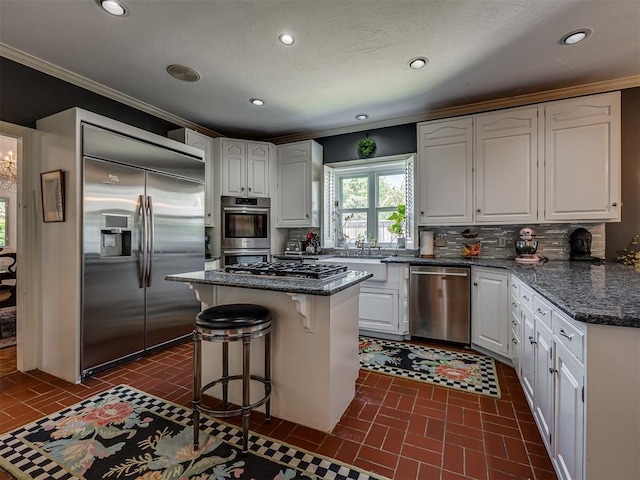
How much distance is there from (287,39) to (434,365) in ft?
9.87

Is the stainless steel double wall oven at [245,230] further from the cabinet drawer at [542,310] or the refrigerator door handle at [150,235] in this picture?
the cabinet drawer at [542,310]

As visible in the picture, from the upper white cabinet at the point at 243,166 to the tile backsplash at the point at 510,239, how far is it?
7.84ft

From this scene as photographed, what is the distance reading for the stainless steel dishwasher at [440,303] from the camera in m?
3.04

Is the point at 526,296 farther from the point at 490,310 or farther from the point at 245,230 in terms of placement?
the point at 245,230

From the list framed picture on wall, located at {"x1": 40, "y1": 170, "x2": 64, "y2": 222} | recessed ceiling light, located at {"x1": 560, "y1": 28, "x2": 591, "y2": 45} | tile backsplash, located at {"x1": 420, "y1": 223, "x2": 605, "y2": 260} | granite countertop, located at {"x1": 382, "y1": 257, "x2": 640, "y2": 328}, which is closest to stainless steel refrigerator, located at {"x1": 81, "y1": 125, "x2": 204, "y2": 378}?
framed picture on wall, located at {"x1": 40, "y1": 170, "x2": 64, "y2": 222}

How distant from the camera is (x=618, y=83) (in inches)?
112

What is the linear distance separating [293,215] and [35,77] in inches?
113

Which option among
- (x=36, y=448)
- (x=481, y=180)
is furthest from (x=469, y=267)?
(x=36, y=448)

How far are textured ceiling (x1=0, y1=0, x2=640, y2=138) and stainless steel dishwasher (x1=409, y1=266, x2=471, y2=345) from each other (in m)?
1.93

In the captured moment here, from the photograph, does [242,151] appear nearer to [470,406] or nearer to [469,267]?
[469,267]

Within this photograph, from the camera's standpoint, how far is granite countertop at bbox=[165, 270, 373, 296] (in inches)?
61.4

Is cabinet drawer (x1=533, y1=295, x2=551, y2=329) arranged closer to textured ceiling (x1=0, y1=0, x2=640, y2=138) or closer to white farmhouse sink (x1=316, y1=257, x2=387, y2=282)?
white farmhouse sink (x1=316, y1=257, x2=387, y2=282)

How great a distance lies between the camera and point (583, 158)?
110 inches

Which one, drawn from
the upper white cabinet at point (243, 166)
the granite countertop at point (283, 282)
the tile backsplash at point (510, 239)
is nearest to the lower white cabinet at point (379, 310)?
the tile backsplash at point (510, 239)
